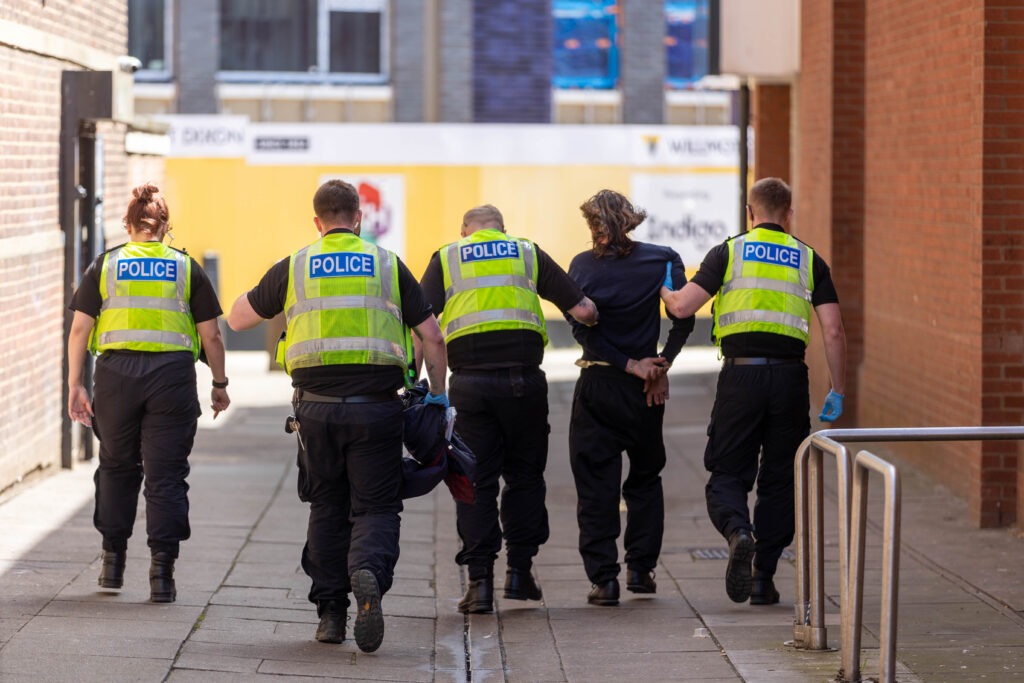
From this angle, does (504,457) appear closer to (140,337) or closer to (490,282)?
(490,282)

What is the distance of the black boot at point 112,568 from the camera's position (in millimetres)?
8094

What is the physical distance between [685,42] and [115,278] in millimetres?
20687

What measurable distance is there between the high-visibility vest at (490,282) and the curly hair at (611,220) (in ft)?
1.12

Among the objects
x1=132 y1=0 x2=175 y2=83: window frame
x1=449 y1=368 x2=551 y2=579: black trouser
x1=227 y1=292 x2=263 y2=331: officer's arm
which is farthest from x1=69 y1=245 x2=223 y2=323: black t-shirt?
x1=132 y1=0 x2=175 y2=83: window frame

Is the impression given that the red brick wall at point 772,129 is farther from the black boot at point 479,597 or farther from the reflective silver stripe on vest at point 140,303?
the reflective silver stripe on vest at point 140,303

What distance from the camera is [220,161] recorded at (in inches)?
1011

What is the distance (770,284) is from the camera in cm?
826

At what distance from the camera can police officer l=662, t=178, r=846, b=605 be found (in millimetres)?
8242

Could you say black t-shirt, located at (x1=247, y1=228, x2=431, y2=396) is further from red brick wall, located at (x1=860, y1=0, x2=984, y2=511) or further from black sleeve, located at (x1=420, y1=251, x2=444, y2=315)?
red brick wall, located at (x1=860, y1=0, x2=984, y2=511)

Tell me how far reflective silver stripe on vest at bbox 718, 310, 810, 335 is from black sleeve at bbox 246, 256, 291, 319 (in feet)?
7.28

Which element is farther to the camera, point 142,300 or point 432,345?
point 142,300

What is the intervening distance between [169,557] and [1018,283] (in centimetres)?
526

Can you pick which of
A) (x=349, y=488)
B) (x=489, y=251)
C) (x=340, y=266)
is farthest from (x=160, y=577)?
(x=489, y=251)

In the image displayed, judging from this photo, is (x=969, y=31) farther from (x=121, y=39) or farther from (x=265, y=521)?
(x=121, y=39)
